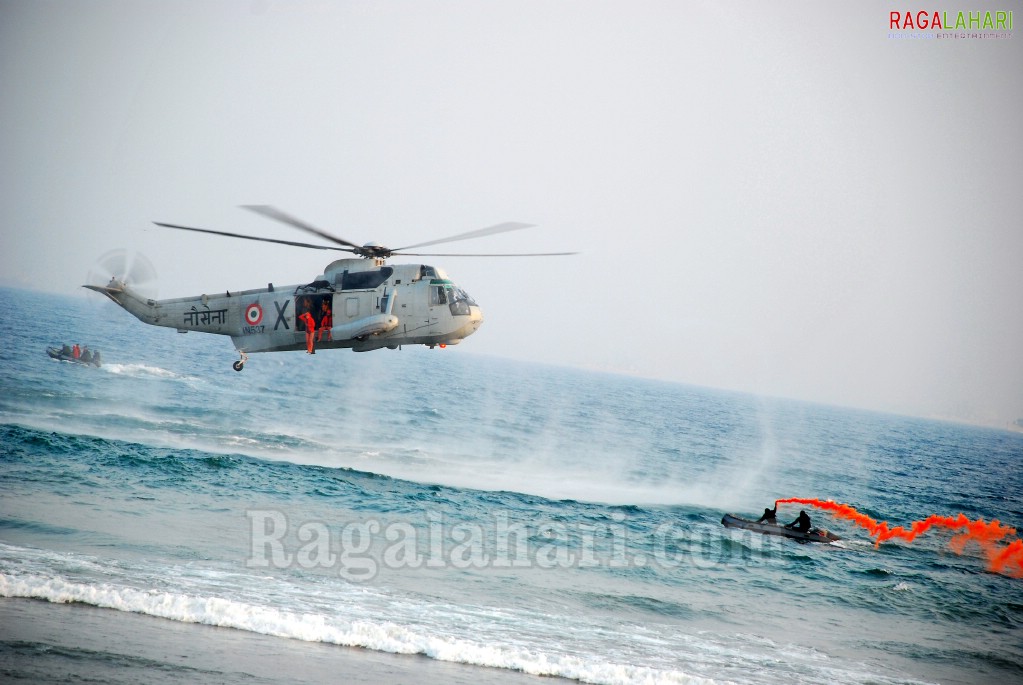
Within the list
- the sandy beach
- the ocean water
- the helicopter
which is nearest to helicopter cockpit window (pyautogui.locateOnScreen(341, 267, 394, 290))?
the helicopter

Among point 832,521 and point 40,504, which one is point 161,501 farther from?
point 832,521

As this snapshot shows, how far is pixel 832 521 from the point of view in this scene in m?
46.8

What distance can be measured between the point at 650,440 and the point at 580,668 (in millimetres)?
68120

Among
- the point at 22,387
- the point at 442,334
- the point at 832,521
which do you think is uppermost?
the point at 442,334

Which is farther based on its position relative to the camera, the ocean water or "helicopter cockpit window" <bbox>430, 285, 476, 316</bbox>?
"helicopter cockpit window" <bbox>430, 285, 476, 316</bbox>

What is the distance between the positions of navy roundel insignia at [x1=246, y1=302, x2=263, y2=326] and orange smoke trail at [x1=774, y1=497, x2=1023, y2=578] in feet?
84.5

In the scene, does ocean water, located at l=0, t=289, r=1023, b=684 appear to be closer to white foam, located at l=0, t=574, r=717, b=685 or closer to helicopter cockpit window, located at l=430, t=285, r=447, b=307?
white foam, located at l=0, t=574, r=717, b=685

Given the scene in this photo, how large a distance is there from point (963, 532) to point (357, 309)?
44.8m

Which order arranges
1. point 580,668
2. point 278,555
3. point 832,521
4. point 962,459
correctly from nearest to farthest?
point 580,668
point 278,555
point 832,521
point 962,459

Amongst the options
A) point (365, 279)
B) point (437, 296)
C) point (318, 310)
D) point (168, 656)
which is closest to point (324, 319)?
point (318, 310)

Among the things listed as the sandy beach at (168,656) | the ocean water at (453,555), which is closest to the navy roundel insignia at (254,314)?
the ocean water at (453,555)

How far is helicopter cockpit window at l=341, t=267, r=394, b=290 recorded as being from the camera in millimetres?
22469

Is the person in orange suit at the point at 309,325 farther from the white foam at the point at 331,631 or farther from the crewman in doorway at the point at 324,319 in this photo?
the white foam at the point at 331,631

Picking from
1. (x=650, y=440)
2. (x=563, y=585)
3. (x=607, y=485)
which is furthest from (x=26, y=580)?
(x=650, y=440)
